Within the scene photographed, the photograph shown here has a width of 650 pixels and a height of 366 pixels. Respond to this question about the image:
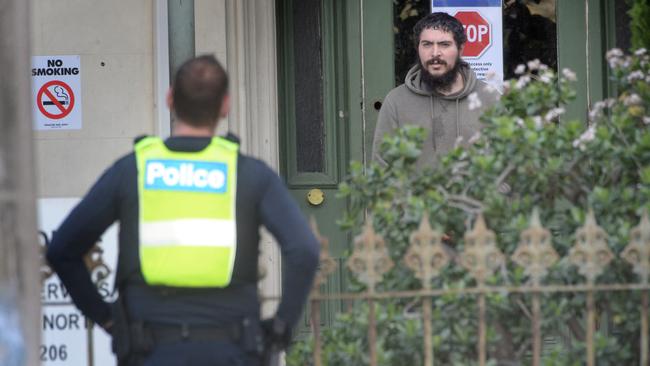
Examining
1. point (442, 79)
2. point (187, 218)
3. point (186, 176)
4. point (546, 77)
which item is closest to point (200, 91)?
point (186, 176)

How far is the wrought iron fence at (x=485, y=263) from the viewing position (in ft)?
13.7

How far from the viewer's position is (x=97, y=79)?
280 inches

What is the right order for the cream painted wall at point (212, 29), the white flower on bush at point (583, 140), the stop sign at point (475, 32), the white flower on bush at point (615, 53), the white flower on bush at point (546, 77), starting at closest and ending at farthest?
the white flower on bush at point (583, 140) → the white flower on bush at point (546, 77) → the white flower on bush at point (615, 53) → the cream painted wall at point (212, 29) → the stop sign at point (475, 32)

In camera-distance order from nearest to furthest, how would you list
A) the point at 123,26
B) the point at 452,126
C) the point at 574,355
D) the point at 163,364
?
the point at 163,364, the point at 574,355, the point at 452,126, the point at 123,26

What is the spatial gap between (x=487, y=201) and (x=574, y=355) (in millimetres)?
605

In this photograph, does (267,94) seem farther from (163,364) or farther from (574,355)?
(163,364)

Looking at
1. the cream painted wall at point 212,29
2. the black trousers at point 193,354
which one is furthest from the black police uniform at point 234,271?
the cream painted wall at point 212,29

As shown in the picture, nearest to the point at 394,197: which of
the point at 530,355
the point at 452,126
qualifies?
the point at 530,355

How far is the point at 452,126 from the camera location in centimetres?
617

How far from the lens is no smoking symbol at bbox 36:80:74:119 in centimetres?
714

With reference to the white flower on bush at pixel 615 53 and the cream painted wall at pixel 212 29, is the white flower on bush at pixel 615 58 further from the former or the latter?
the cream painted wall at pixel 212 29

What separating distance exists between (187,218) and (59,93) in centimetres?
379

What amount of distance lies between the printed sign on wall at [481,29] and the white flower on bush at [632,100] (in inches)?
102

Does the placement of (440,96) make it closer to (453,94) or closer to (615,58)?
(453,94)
